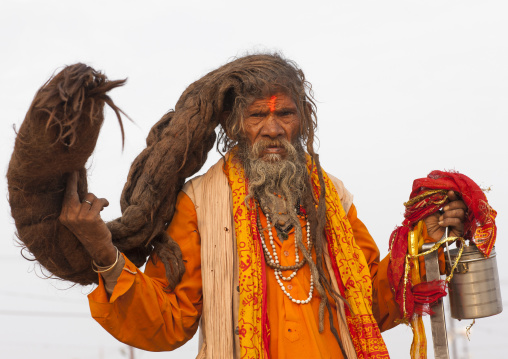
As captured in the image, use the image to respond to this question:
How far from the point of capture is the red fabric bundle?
391 centimetres

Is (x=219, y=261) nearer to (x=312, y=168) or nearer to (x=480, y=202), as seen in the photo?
(x=312, y=168)

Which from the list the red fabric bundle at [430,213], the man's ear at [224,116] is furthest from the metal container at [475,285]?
the man's ear at [224,116]

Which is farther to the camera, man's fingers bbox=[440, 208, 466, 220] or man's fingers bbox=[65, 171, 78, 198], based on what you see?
man's fingers bbox=[440, 208, 466, 220]

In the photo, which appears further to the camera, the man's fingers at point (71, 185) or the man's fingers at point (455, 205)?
the man's fingers at point (455, 205)

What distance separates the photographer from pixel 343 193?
4.50 metres

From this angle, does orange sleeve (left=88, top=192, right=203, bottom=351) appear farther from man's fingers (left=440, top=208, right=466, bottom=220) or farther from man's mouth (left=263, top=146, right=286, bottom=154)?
man's fingers (left=440, top=208, right=466, bottom=220)

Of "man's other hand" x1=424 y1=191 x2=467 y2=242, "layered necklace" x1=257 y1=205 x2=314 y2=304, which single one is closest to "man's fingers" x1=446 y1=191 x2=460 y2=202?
"man's other hand" x1=424 y1=191 x2=467 y2=242

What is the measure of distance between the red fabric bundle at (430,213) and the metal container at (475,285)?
0.25ft

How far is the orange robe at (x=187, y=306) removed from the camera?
3588 mm

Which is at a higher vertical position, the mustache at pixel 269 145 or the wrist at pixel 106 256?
the mustache at pixel 269 145

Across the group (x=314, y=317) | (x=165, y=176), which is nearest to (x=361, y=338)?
(x=314, y=317)

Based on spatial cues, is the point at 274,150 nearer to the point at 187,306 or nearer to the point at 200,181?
the point at 200,181

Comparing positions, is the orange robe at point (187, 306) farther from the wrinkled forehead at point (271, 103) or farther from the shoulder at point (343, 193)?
the wrinkled forehead at point (271, 103)

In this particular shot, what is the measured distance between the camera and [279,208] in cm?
425
